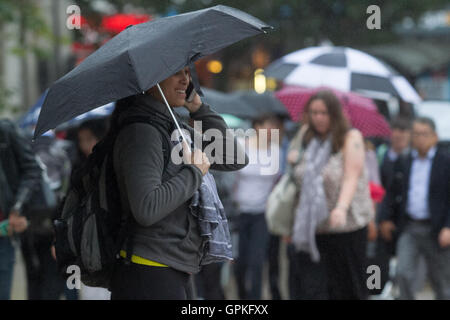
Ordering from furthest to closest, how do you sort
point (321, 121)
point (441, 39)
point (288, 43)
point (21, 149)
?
point (441, 39)
point (288, 43)
point (321, 121)
point (21, 149)

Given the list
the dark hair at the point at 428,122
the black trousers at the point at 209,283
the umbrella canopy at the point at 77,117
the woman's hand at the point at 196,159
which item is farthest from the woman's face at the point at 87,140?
the dark hair at the point at 428,122

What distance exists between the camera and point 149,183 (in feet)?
10.5

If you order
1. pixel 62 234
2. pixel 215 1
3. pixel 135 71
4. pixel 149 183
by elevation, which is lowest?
pixel 62 234

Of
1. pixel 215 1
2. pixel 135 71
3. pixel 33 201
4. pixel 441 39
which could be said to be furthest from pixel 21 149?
pixel 441 39

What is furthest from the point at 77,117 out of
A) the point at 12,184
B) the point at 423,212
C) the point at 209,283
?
the point at 423,212

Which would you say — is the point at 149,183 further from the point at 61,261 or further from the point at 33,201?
the point at 33,201

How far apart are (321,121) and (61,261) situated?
307 centimetres

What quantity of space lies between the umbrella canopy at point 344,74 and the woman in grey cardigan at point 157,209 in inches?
144

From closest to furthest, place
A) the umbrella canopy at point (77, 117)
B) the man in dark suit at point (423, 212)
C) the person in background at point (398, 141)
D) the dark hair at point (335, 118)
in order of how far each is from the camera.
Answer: the umbrella canopy at point (77, 117)
the dark hair at point (335, 118)
the man in dark suit at point (423, 212)
the person in background at point (398, 141)

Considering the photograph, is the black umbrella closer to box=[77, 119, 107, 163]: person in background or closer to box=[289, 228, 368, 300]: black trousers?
box=[77, 119, 107, 163]: person in background

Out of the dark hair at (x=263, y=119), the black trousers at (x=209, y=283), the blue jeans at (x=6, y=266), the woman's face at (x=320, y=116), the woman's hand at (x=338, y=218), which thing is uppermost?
the dark hair at (x=263, y=119)

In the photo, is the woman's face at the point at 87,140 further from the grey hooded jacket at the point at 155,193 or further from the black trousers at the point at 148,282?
the black trousers at the point at 148,282

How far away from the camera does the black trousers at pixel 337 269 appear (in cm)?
582

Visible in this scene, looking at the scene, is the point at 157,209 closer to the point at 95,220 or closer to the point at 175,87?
the point at 95,220
